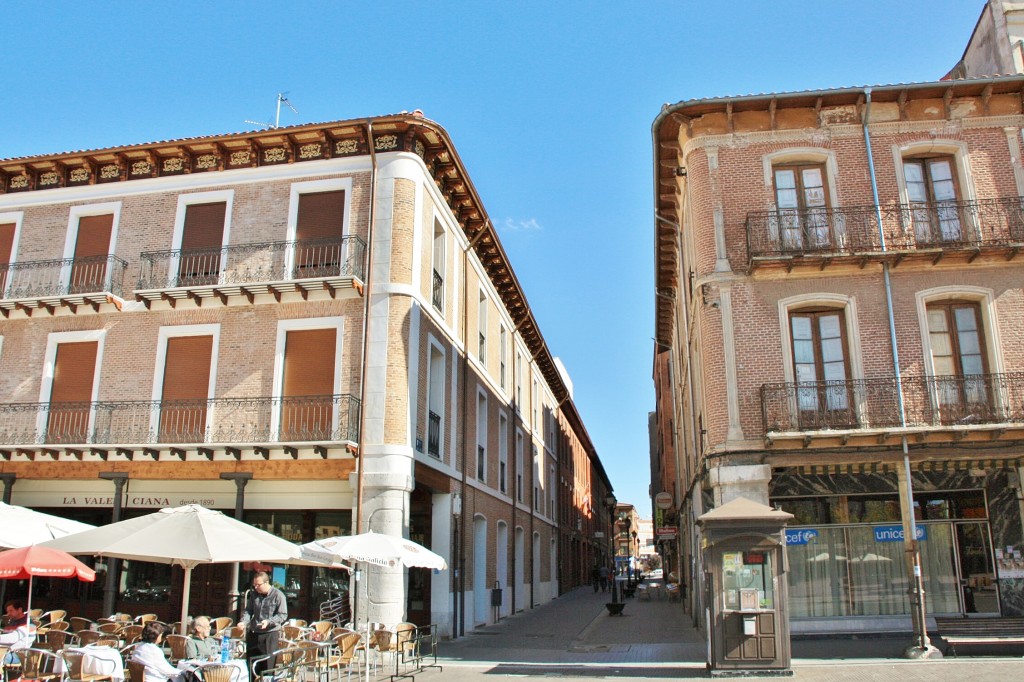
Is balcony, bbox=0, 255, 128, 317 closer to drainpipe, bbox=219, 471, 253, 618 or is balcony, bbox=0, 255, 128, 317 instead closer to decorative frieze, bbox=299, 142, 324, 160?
decorative frieze, bbox=299, 142, 324, 160

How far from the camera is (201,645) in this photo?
927 centimetres

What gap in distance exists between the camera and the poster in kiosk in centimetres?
1243

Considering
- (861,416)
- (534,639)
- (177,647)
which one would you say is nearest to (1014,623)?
(861,416)

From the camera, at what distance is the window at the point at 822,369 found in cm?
1558

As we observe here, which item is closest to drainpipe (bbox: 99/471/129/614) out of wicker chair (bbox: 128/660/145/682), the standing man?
the standing man

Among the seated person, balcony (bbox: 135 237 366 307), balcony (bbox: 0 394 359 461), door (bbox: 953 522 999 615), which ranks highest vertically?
balcony (bbox: 135 237 366 307)

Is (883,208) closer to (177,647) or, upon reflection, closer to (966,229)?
(966,229)

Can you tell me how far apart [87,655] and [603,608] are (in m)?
24.2

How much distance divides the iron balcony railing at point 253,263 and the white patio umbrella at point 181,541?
7.21 m

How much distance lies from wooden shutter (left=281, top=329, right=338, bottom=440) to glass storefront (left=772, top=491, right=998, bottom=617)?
9404mm

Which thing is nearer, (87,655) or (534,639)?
(87,655)

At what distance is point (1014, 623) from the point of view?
50.5 ft

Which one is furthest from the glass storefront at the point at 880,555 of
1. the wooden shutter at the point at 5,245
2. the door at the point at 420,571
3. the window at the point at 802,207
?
the wooden shutter at the point at 5,245

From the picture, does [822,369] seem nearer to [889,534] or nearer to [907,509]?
[907,509]
